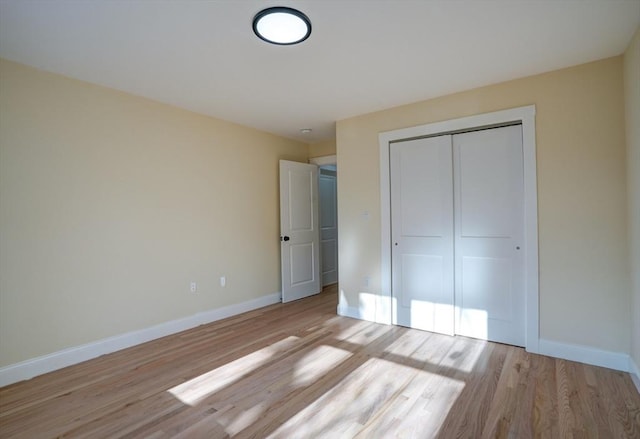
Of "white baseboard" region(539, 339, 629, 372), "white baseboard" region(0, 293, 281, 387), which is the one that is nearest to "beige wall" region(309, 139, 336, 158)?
"white baseboard" region(0, 293, 281, 387)

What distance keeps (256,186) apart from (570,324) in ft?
12.3

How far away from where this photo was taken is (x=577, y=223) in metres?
2.71

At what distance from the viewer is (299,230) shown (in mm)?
4961

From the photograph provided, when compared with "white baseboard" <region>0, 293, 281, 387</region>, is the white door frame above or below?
above

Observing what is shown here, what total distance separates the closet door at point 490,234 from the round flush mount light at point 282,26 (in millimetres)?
1982

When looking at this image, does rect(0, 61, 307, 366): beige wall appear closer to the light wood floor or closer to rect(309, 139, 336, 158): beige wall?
the light wood floor

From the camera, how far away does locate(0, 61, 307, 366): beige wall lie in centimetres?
255

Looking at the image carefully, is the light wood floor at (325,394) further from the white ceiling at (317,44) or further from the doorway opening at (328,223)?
the doorway opening at (328,223)

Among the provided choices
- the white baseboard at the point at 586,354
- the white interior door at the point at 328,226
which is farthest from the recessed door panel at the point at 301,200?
the white baseboard at the point at 586,354

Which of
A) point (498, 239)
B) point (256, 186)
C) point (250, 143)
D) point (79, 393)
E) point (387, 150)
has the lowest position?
point (79, 393)

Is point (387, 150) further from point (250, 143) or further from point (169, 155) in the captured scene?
point (169, 155)

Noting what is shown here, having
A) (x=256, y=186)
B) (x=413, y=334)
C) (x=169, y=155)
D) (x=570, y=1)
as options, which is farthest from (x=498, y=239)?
(x=169, y=155)

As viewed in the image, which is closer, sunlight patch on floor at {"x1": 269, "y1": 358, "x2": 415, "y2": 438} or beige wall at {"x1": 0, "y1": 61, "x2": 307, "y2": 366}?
sunlight patch on floor at {"x1": 269, "y1": 358, "x2": 415, "y2": 438}

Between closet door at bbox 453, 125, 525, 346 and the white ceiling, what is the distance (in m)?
0.62
